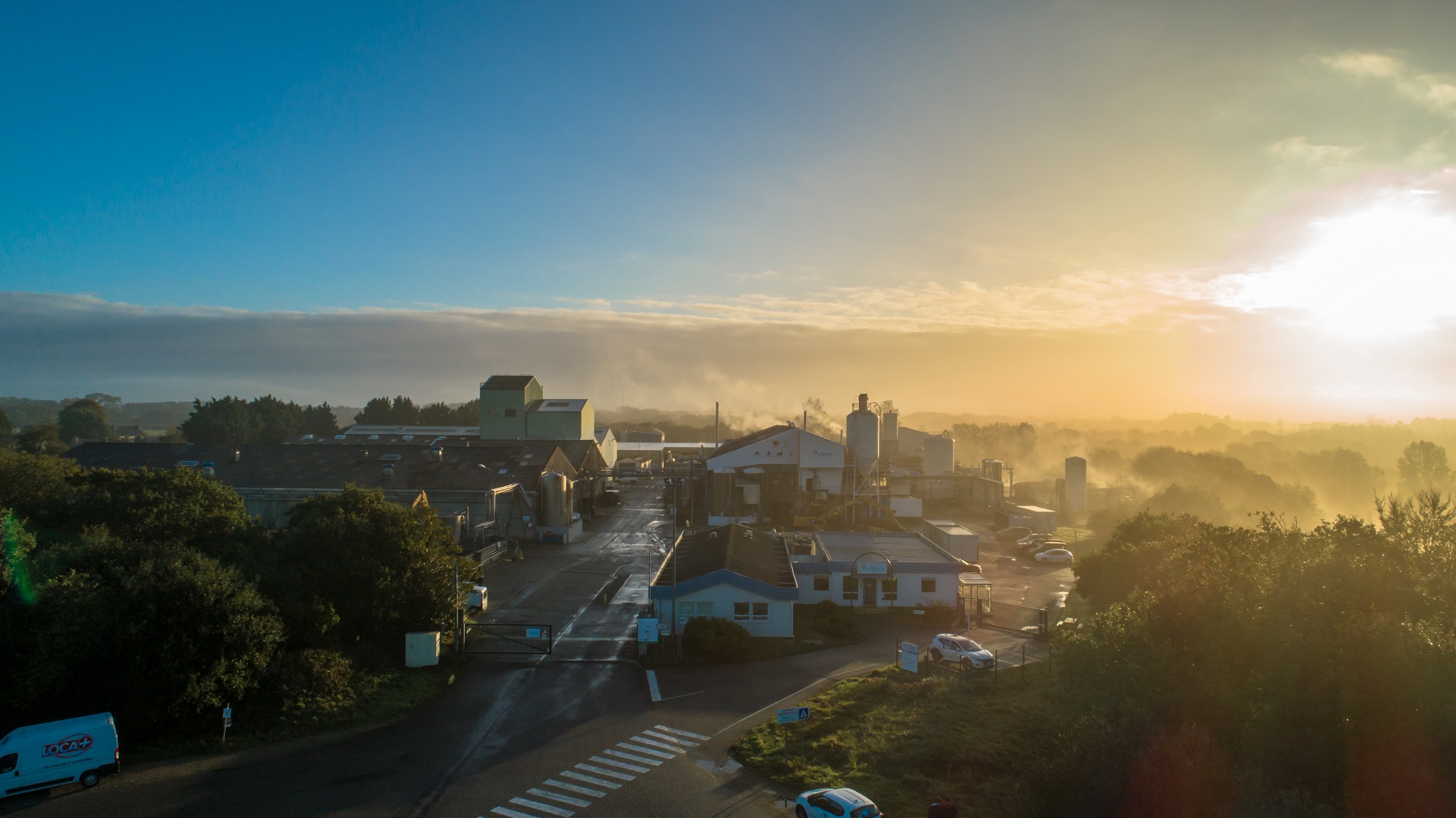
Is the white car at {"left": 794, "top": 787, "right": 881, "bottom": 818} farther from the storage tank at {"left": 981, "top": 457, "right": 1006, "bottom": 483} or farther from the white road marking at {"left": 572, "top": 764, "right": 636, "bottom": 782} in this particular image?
the storage tank at {"left": 981, "top": 457, "right": 1006, "bottom": 483}

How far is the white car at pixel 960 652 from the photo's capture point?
24.4m

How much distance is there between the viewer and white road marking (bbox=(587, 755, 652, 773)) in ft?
54.5

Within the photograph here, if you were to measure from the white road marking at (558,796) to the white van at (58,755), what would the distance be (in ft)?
29.9

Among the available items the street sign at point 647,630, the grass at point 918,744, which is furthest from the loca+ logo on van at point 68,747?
the street sign at point 647,630

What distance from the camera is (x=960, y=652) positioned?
24875 mm

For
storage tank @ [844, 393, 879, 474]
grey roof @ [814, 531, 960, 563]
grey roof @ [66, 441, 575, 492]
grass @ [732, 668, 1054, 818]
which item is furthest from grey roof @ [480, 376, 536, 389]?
grass @ [732, 668, 1054, 818]

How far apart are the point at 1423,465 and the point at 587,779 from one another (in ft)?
427

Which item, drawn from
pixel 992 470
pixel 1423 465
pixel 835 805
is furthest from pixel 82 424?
pixel 1423 465

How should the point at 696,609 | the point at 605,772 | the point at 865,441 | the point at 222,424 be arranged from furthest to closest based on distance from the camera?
the point at 222,424 → the point at 865,441 → the point at 696,609 → the point at 605,772

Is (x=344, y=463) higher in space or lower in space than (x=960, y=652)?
higher

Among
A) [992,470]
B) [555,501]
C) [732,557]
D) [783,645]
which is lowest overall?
[783,645]

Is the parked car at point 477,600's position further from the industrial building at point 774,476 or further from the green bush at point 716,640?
the industrial building at point 774,476

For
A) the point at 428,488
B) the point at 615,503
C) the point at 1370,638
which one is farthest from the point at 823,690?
the point at 615,503

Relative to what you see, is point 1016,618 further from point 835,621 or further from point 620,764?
point 620,764
